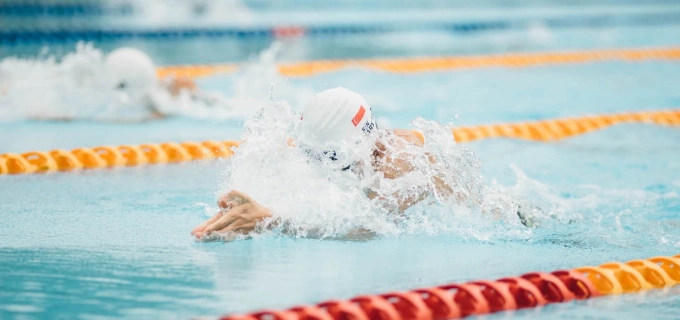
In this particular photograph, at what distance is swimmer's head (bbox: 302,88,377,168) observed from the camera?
3844 mm

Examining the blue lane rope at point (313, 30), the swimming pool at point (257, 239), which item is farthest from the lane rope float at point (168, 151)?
the blue lane rope at point (313, 30)

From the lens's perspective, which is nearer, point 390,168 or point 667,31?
point 390,168

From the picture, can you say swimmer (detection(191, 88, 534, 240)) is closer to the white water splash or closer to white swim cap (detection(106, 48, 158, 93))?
the white water splash

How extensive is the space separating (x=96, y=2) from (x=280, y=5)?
367cm

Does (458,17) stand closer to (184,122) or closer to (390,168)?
(184,122)

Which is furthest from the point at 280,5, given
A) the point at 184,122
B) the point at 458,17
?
the point at 184,122

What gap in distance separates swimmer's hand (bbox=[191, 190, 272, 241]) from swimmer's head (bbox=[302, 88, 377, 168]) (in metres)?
0.34

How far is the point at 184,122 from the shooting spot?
7.54m

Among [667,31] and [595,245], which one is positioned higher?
[667,31]

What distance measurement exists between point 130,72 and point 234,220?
156 inches

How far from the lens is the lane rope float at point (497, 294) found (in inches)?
118

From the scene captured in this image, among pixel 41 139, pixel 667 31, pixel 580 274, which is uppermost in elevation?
pixel 667 31

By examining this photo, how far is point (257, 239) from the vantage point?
3.96 m

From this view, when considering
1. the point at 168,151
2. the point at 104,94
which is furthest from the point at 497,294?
the point at 104,94
